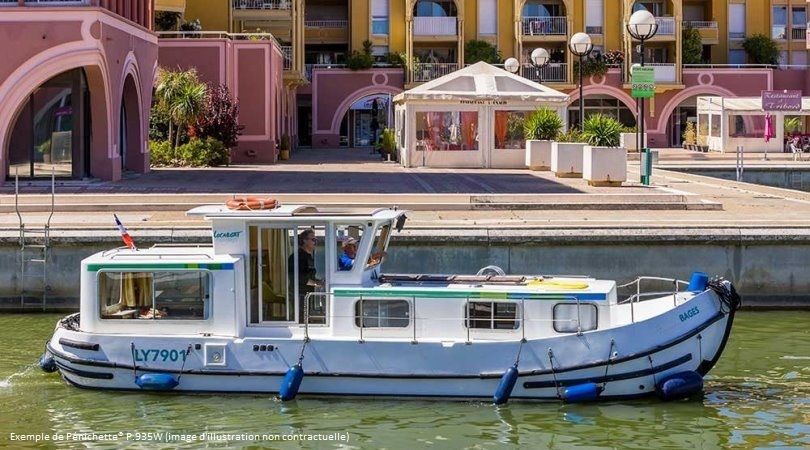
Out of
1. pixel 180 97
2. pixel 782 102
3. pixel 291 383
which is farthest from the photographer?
pixel 782 102

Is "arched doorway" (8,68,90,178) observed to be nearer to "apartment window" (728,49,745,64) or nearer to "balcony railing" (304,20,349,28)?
"balcony railing" (304,20,349,28)

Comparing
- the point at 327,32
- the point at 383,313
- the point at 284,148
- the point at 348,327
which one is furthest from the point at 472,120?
the point at 348,327

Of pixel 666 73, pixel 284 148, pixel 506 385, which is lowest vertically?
pixel 506 385

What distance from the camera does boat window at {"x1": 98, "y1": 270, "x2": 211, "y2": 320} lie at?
17109 millimetres

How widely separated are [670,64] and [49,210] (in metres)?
46.7

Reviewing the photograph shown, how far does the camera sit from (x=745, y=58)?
74500 mm

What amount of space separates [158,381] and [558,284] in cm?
475

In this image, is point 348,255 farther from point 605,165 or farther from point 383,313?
point 605,165

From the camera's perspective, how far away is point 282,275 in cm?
1722

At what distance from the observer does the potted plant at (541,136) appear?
1753 inches

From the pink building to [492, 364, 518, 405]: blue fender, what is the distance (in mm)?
20453

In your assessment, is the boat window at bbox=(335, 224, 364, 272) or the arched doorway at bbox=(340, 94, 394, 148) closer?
the boat window at bbox=(335, 224, 364, 272)

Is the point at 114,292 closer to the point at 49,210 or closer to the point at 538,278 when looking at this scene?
the point at 538,278

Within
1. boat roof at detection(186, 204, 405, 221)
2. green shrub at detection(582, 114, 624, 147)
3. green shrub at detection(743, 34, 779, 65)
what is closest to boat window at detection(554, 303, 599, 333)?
boat roof at detection(186, 204, 405, 221)
